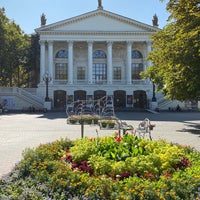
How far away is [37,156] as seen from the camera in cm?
783

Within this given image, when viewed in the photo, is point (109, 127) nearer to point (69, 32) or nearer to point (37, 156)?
point (37, 156)

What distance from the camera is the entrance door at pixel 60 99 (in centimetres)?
6113

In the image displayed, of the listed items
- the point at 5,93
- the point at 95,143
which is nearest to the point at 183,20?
the point at 95,143

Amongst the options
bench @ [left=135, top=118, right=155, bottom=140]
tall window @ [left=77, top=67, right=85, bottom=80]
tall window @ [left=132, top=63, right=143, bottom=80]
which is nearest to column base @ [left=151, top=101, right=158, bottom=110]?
tall window @ [left=132, top=63, right=143, bottom=80]

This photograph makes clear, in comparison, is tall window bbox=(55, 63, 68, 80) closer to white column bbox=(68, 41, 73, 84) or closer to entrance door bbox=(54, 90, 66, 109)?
white column bbox=(68, 41, 73, 84)

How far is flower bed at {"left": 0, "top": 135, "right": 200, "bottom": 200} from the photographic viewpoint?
5344 mm

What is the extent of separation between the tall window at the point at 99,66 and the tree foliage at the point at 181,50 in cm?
3995

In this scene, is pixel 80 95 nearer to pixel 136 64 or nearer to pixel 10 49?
Result: pixel 136 64

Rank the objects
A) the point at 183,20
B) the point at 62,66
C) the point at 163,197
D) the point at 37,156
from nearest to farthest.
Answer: the point at 163,197, the point at 37,156, the point at 183,20, the point at 62,66

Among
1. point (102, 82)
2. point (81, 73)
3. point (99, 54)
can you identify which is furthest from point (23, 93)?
point (99, 54)

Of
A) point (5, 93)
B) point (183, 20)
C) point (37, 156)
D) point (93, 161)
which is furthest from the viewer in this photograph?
point (5, 93)

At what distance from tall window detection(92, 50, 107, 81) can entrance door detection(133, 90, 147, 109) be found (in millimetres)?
7433

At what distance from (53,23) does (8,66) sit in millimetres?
12288

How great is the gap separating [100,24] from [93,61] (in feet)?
25.3
